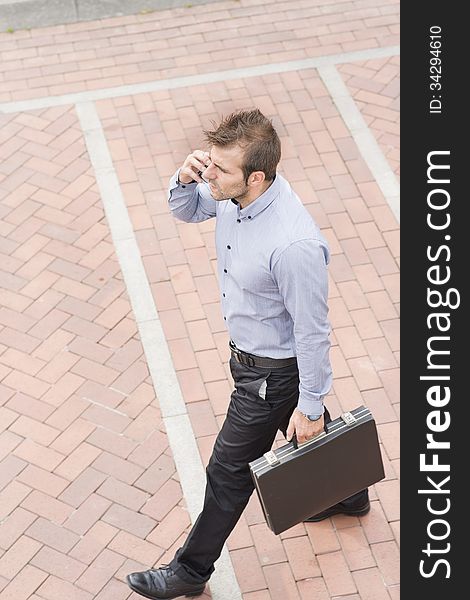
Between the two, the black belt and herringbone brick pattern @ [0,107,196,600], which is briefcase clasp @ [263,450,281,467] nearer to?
the black belt

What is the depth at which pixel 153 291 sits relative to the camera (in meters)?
5.98

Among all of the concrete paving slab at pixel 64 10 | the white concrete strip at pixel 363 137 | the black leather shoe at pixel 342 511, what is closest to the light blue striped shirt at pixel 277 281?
the black leather shoe at pixel 342 511

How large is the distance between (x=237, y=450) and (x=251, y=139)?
130cm

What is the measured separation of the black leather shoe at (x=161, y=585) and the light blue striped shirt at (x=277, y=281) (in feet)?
3.60

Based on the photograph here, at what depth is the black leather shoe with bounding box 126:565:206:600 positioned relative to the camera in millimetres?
4375

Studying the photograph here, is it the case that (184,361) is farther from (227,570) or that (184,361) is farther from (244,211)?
(244,211)

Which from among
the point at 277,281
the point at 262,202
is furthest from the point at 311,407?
the point at 262,202

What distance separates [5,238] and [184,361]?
5.23 ft

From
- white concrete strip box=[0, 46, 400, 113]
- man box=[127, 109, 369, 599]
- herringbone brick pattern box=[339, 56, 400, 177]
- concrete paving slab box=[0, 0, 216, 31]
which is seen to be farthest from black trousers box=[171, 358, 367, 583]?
concrete paving slab box=[0, 0, 216, 31]

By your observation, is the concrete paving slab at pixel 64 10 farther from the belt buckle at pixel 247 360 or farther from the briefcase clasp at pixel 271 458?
the briefcase clasp at pixel 271 458

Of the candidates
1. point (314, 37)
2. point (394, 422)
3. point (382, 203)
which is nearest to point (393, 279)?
point (382, 203)

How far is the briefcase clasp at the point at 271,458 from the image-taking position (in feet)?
12.6

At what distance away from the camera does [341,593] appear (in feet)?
14.8

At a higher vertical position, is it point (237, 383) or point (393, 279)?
point (393, 279)
